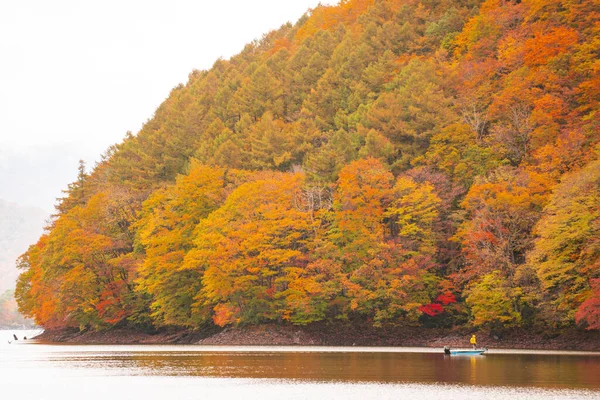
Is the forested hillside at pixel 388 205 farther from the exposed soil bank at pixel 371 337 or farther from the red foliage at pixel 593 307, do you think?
the exposed soil bank at pixel 371 337

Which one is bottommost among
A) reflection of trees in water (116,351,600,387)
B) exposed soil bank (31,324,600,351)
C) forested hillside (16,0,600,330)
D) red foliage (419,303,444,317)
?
exposed soil bank (31,324,600,351)

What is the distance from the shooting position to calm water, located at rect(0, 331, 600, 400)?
30.4 m

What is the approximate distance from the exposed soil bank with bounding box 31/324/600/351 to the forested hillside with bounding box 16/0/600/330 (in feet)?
4.57

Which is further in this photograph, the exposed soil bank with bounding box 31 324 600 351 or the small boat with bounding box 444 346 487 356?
the exposed soil bank with bounding box 31 324 600 351

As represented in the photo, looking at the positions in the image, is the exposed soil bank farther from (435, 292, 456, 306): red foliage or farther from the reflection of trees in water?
the reflection of trees in water

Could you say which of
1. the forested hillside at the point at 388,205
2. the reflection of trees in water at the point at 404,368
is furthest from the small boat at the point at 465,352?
the forested hillside at the point at 388,205

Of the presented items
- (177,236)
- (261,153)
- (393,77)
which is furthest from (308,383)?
(393,77)

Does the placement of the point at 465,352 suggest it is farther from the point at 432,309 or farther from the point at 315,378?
the point at 315,378

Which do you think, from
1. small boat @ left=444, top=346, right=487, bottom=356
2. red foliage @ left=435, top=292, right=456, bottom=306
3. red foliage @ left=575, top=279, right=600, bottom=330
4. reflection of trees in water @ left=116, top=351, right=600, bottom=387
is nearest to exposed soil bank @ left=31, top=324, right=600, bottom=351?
red foliage @ left=435, top=292, right=456, bottom=306

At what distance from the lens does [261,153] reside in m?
101

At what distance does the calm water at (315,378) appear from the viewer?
3042 centimetres

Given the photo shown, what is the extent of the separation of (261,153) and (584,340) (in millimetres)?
54234

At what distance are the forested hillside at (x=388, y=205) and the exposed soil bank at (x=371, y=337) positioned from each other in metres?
1.39

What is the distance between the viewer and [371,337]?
235 ft
